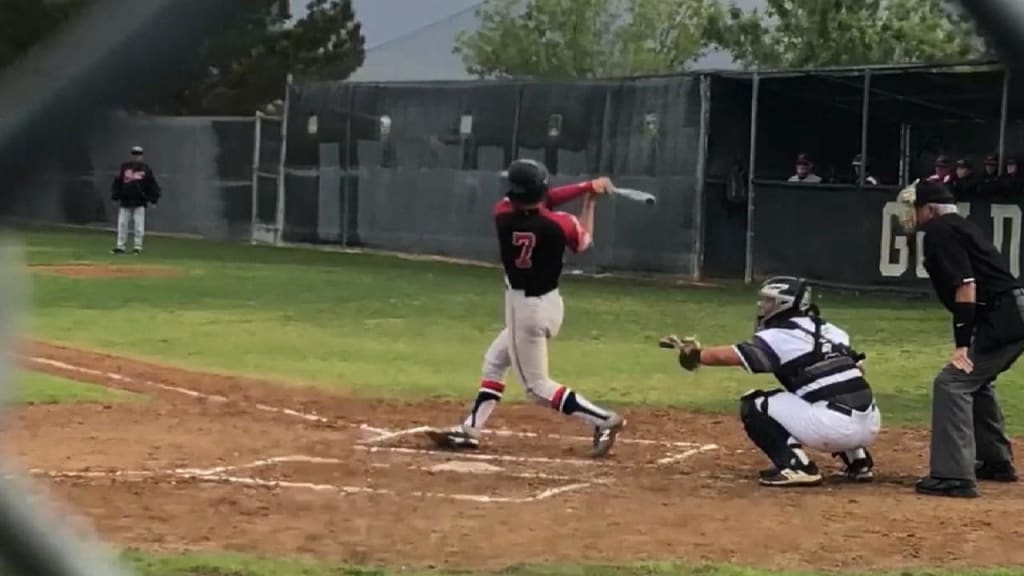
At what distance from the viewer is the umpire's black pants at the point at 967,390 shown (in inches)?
310

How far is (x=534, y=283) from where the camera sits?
8656mm

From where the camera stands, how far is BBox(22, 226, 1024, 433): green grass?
12.3 metres

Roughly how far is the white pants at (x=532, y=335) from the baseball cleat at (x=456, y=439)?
44 cm

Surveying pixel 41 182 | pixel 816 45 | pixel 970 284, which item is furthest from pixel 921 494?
pixel 816 45

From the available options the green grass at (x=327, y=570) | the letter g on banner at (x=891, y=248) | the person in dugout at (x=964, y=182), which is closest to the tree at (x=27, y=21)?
the green grass at (x=327, y=570)

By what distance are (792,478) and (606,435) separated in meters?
1.21

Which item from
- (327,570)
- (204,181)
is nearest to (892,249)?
(204,181)

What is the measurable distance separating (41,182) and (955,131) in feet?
79.0

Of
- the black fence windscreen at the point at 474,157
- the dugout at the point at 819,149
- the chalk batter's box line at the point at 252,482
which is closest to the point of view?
the chalk batter's box line at the point at 252,482

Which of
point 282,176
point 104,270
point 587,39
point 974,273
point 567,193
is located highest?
point 587,39

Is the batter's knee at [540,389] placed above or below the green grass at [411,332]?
above

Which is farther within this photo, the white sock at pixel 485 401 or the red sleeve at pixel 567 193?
the white sock at pixel 485 401

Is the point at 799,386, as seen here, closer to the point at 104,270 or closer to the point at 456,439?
the point at 456,439

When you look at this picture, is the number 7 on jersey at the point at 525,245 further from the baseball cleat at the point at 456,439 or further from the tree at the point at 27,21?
the tree at the point at 27,21
